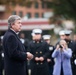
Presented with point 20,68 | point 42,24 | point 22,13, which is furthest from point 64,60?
point 22,13

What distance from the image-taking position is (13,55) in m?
8.31

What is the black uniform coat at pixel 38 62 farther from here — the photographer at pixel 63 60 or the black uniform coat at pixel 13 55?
the black uniform coat at pixel 13 55

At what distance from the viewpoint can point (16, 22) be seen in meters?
8.56

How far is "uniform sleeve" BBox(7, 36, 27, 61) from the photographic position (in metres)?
8.32

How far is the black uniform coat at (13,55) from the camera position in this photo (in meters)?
8.34

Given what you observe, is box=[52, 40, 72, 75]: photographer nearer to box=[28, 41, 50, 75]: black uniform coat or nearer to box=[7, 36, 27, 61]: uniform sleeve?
box=[28, 41, 50, 75]: black uniform coat

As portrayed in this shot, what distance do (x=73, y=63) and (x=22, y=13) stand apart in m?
67.6

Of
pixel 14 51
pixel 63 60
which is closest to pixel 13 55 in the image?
pixel 14 51

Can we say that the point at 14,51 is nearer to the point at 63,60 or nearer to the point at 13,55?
the point at 13,55

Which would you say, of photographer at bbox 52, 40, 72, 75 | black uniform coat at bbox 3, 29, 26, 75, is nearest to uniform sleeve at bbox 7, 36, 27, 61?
black uniform coat at bbox 3, 29, 26, 75

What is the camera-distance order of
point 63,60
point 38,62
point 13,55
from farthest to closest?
point 38,62 → point 63,60 → point 13,55

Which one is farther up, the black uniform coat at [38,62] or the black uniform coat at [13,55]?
the black uniform coat at [13,55]

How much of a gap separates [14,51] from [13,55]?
0.26 ft

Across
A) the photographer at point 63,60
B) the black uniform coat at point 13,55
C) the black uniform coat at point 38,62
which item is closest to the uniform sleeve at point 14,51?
the black uniform coat at point 13,55
